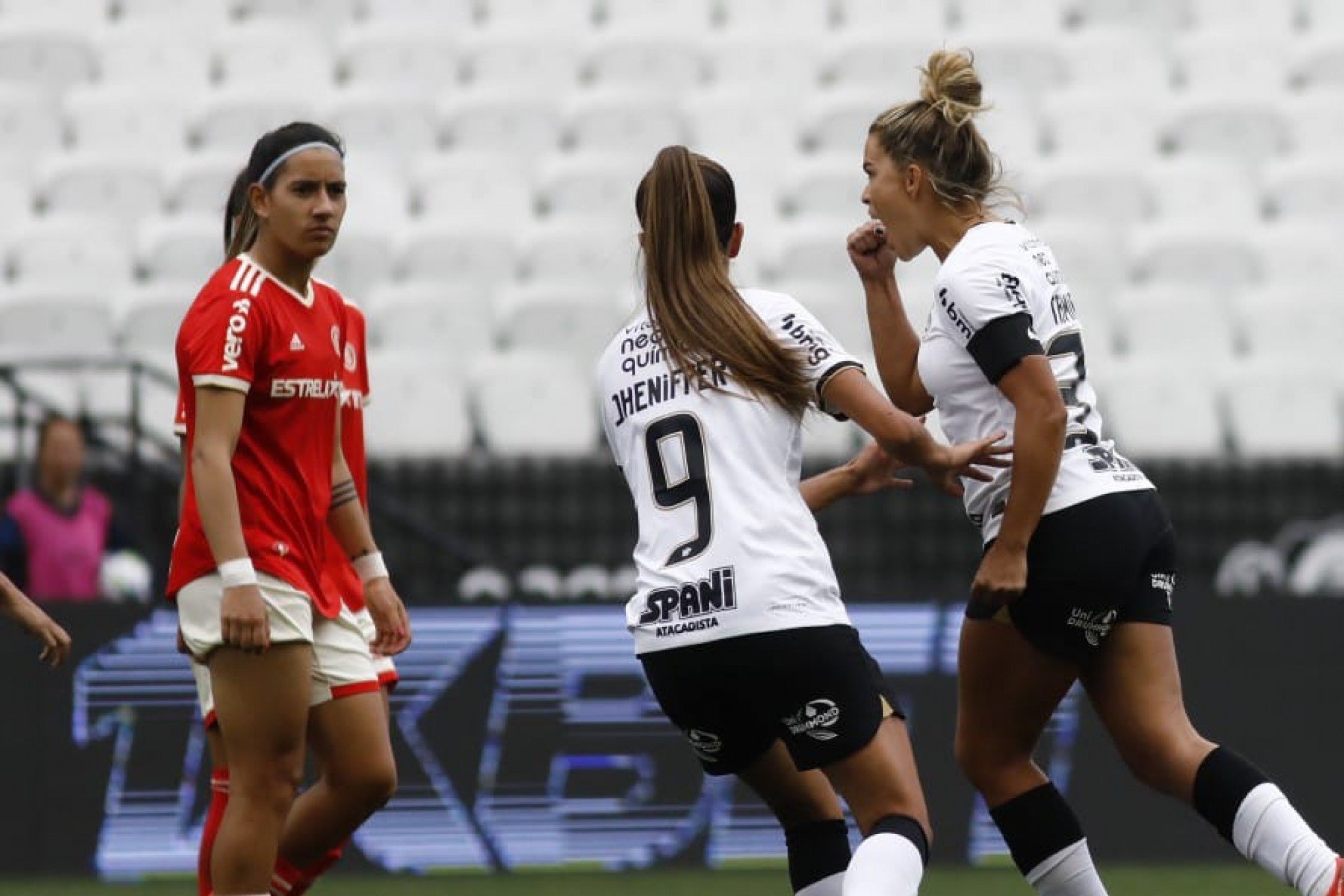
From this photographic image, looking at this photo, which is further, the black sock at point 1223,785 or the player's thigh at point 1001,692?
the player's thigh at point 1001,692

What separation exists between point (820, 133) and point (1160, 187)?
207 cm

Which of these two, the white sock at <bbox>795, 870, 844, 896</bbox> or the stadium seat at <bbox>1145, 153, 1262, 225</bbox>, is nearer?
the white sock at <bbox>795, 870, 844, 896</bbox>

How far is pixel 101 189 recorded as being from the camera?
504 inches

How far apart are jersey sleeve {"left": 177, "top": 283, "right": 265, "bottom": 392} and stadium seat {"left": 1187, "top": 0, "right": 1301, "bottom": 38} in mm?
10499

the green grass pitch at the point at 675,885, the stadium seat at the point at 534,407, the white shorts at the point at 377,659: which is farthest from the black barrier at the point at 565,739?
the white shorts at the point at 377,659

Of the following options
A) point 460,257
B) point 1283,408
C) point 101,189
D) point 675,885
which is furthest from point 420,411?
point 1283,408

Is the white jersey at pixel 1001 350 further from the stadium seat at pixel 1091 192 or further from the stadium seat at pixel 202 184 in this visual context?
the stadium seat at pixel 202 184

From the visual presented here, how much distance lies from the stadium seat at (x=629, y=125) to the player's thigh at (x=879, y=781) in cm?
882

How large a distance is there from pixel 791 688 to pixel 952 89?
4.85 feet

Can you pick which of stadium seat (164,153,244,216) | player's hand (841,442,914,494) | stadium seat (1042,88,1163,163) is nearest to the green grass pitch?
player's hand (841,442,914,494)

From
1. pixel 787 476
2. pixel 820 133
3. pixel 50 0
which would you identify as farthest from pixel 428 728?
pixel 50 0

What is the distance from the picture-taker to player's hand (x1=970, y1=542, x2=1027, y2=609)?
187 inches

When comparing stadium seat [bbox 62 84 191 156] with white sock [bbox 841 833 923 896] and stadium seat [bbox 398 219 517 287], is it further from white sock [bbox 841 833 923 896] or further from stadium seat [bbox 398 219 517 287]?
white sock [bbox 841 833 923 896]

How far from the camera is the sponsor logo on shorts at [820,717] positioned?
14.7 ft
